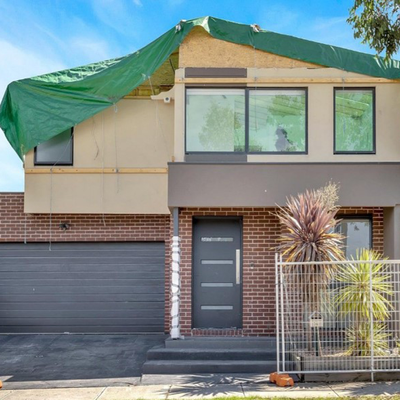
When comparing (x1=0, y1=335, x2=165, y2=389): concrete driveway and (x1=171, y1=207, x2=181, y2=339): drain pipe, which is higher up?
(x1=171, y1=207, x2=181, y2=339): drain pipe

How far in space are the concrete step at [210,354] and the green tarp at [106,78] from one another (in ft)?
17.4

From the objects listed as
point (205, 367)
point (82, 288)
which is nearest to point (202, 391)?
point (205, 367)

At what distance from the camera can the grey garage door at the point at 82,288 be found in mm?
11469

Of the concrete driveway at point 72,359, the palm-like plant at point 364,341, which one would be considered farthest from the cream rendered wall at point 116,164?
the palm-like plant at point 364,341

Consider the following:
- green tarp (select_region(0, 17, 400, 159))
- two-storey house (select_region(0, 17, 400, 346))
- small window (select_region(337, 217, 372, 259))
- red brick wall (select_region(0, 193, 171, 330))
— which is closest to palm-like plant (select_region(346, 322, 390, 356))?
two-storey house (select_region(0, 17, 400, 346))

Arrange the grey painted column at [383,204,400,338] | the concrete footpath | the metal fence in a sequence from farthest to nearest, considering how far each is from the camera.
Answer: the grey painted column at [383,204,400,338], the metal fence, the concrete footpath

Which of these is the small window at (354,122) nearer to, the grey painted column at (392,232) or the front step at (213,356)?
the grey painted column at (392,232)

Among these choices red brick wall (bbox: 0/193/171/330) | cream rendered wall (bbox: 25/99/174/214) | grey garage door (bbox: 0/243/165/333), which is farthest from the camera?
red brick wall (bbox: 0/193/171/330)

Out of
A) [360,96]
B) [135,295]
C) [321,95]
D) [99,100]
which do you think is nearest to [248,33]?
[321,95]

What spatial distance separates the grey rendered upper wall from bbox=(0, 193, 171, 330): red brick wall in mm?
2495

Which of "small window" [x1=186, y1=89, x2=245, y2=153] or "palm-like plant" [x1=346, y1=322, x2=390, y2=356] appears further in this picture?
"small window" [x1=186, y1=89, x2=245, y2=153]

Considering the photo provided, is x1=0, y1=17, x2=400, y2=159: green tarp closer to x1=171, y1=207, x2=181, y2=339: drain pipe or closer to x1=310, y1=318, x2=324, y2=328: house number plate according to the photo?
x1=171, y1=207, x2=181, y2=339: drain pipe

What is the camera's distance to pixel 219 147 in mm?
9523

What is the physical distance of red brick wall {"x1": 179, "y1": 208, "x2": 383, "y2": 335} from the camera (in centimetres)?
946
